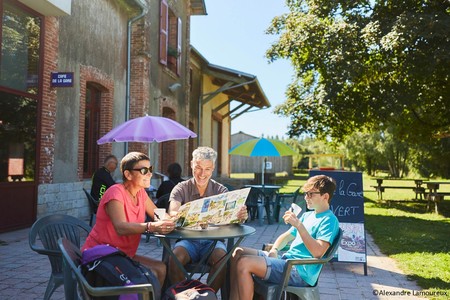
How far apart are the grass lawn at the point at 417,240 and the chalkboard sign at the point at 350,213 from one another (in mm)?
689

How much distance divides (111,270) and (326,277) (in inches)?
Result: 130

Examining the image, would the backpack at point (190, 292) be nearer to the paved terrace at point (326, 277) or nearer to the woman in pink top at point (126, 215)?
the woman in pink top at point (126, 215)

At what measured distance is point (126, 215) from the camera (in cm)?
293

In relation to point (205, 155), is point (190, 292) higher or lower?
lower

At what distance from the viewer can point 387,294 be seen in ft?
14.6

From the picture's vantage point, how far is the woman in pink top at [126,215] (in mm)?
2829

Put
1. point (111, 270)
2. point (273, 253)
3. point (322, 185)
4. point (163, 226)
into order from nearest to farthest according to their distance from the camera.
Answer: point (111, 270) < point (163, 226) < point (322, 185) < point (273, 253)

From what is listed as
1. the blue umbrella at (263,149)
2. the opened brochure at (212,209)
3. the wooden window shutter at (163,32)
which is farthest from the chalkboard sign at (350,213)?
the wooden window shutter at (163,32)

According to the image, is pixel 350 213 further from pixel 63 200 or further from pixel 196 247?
pixel 63 200

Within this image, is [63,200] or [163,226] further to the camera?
[63,200]

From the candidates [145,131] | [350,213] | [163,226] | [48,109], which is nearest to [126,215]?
[163,226]

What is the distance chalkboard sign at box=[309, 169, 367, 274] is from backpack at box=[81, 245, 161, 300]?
333 centimetres

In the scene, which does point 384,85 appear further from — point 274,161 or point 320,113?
point 274,161

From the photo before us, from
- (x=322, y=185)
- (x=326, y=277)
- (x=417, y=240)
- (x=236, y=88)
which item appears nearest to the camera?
(x=322, y=185)
